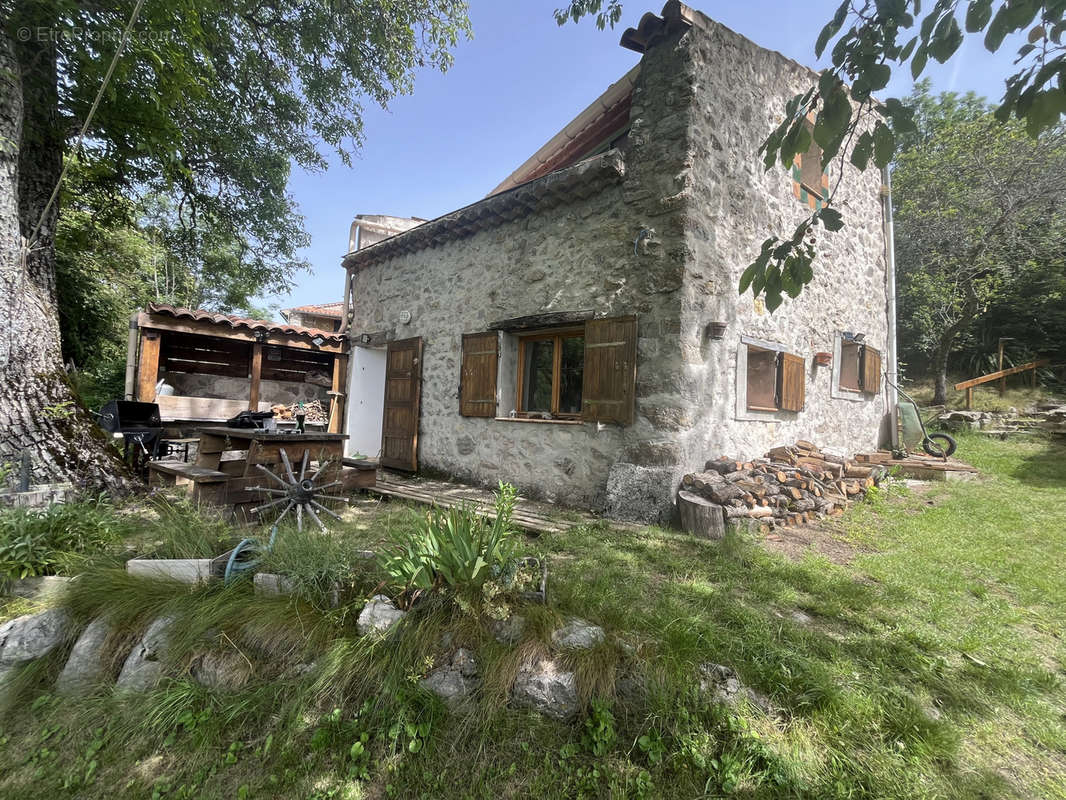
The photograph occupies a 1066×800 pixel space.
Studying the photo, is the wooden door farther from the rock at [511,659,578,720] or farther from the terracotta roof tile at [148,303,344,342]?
the rock at [511,659,578,720]

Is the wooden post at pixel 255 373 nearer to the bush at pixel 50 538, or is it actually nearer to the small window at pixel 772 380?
the bush at pixel 50 538

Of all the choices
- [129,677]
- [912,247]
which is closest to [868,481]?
[129,677]

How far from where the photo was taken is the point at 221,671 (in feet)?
7.12

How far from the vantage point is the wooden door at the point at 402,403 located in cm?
691

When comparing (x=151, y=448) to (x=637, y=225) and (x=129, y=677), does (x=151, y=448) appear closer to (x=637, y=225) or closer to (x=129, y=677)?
(x=129, y=677)

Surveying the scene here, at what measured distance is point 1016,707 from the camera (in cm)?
194

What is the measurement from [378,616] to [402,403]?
5.21 m

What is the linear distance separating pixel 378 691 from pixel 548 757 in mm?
780

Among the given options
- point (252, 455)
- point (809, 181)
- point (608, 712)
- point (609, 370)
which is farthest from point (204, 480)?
point (809, 181)

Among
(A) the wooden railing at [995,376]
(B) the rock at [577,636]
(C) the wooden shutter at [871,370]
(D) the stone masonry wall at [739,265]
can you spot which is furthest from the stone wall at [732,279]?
(A) the wooden railing at [995,376]

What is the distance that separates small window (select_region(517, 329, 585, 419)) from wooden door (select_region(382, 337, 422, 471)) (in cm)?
190

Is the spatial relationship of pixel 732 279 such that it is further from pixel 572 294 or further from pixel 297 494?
pixel 297 494

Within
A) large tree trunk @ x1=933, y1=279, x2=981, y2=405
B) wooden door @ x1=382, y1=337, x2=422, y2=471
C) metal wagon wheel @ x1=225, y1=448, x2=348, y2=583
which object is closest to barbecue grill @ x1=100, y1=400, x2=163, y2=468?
wooden door @ x1=382, y1=337, x2=422, y2=471

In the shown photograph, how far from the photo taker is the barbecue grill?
5941 millimetres
